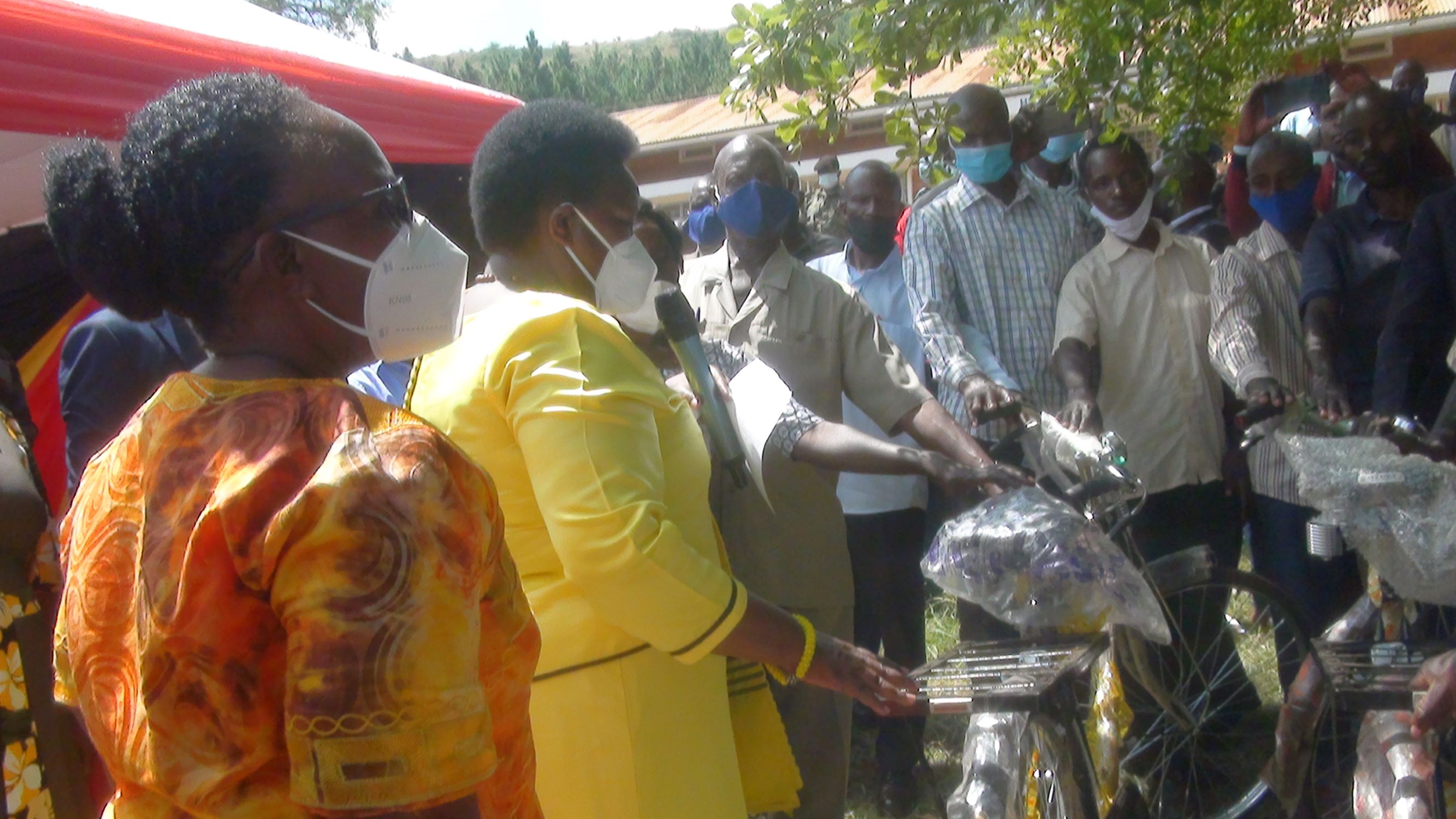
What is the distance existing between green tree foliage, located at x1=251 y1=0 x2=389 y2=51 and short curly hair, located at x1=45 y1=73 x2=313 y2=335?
28.7 meters

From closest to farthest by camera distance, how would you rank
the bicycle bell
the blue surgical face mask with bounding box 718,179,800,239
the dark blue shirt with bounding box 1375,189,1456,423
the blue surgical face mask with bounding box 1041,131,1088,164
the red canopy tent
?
the bicycle bell → the red canopy tent → the dark blue shirt with bounding box 1375,189,1456,423 → the blue surgical face mask with bounding box 718,179,800,239 → the blue surgical face mask with bounding box 1041,131,1088,164

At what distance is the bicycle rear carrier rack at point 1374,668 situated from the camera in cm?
247

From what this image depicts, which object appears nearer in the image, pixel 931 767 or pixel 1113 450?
pixel 1113 450

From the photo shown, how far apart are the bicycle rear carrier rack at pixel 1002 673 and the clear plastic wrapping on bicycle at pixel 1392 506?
677 mm

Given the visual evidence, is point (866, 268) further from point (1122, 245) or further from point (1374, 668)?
point (1374, 668)

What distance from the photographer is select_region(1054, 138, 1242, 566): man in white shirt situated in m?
4.01

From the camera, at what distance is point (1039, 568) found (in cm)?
263

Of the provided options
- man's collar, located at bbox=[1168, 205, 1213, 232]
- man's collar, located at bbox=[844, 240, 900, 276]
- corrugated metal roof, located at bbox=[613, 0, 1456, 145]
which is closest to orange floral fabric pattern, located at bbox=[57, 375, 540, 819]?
man's collar, located at bbox=[844, 240, 900, 276]

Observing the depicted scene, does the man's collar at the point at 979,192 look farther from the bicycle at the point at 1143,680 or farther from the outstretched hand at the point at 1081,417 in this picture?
the bicycle at the point at 1143,680

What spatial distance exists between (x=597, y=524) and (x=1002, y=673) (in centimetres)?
115

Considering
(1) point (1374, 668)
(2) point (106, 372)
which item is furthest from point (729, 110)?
(1) point (1374, 668)

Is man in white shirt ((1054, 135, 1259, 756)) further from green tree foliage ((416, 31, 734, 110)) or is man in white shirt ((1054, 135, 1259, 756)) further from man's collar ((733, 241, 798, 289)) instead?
green tree foliage ((416, 31, 734, 110))

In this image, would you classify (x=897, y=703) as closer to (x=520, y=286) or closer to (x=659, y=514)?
(x=659, y=514)

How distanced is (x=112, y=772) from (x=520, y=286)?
1.06 m
